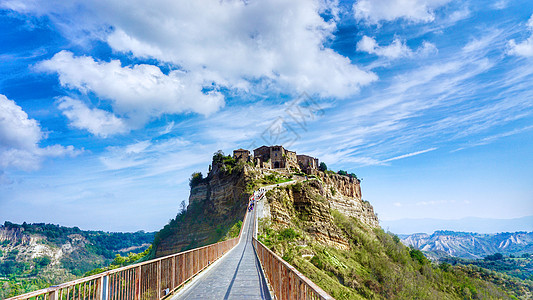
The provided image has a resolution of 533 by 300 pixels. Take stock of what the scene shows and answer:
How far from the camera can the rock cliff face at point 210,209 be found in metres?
56.3

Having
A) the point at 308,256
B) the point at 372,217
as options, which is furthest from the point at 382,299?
the point at 372,217

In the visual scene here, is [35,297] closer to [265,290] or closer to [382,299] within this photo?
[265,290]

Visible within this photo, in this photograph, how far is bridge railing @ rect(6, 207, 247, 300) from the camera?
16.3ft

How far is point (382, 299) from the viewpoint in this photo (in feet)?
133

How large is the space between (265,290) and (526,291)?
139942 mm

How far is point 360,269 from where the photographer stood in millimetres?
43844

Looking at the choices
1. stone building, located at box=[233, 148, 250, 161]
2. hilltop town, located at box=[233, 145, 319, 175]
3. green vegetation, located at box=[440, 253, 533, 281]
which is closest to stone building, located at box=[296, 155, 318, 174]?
hilltop town, located at box=[233, 145, 319, 175]

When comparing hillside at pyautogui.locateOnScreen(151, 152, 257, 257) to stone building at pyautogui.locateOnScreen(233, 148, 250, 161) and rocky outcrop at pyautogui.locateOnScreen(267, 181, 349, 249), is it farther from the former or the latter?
rocky outcrop at pyautogui.locateOnScreen(267, 181, 349, 249)

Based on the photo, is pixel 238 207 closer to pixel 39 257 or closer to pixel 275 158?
pixel 275 158

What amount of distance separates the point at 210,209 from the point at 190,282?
55.1m

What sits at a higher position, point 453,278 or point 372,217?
point 372,217

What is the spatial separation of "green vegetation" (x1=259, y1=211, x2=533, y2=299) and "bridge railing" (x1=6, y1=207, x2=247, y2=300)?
50.6 feet

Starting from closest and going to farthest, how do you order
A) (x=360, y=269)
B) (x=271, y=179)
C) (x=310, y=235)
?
(x=360, y=269) → (x=310, y=235) → (x=271, y=179)

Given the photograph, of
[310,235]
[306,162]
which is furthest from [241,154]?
[310,235]
